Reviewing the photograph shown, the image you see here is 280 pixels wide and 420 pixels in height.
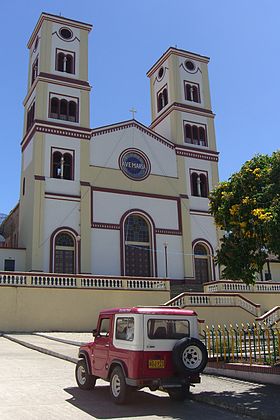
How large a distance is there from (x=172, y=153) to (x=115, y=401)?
27544mm

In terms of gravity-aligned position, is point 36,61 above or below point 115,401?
above

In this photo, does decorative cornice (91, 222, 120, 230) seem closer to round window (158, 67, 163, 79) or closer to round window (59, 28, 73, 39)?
round window (59, 28, 73, 39)

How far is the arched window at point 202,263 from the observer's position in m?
32.5

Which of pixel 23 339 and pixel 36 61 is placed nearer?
pixel 23 339

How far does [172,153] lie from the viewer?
1363 inches

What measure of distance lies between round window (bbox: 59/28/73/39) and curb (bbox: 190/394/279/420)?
3045 cm

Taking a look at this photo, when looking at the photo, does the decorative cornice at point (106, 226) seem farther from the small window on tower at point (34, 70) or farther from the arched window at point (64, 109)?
the small window on tower at point (34, 70)

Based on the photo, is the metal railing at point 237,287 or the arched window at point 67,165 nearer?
the metal railing at point 237,287

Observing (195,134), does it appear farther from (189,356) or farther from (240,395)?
(189,356)

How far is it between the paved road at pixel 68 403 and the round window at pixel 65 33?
28033mm

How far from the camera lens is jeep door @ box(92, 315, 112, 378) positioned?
8969 millimetres

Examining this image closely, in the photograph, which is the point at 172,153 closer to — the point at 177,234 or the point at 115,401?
the point at 177,234

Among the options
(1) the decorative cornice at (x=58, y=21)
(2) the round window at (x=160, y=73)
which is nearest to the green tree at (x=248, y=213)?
(1) the decorative cornice at (x=58, y=21)

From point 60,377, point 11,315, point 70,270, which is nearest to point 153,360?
point 60,377
